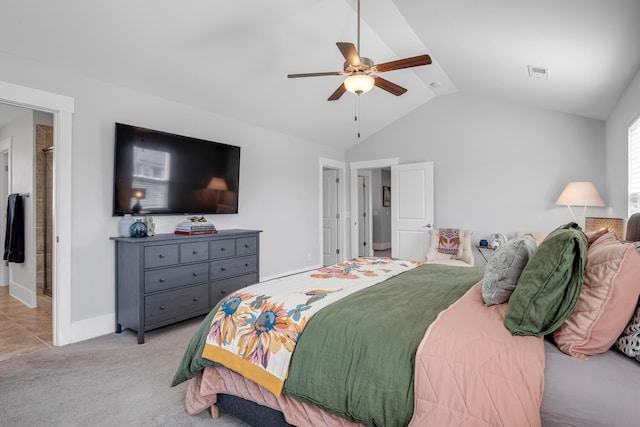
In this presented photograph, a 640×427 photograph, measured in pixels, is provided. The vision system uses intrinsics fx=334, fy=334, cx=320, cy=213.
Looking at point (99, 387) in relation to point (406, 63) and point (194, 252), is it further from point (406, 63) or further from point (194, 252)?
point (406, 63)

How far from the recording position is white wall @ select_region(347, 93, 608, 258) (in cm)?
443

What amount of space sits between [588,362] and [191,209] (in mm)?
3586

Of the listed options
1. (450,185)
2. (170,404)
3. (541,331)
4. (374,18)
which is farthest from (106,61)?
(450,185)

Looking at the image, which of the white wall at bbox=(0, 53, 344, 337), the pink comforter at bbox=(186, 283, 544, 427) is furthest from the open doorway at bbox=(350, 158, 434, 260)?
the pink comforter at bbox=(186, 283, 544, 427)

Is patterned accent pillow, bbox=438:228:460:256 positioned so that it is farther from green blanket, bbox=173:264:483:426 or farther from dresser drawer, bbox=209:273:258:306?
green blanket, bbox=173:264:483:426

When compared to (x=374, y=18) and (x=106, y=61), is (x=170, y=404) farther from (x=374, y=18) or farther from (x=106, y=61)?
(x=374, y=18)

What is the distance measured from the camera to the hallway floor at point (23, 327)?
9.44ft

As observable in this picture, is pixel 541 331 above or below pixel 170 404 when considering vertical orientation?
above

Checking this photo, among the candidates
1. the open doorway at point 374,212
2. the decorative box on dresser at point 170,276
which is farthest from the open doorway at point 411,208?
the decorative box on dresser at point 170,276

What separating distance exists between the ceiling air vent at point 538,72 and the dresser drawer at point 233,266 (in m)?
3.54

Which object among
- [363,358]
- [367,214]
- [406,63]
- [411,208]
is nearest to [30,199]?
[406,63]

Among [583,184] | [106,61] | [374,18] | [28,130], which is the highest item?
[374,18]

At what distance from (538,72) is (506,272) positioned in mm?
2783

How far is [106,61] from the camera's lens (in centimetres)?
296
